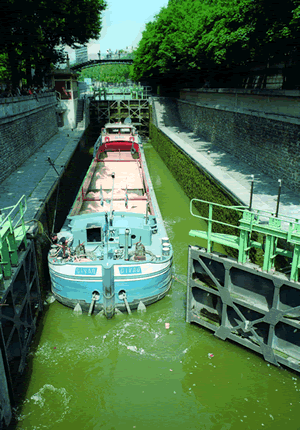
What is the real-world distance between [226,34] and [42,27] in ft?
46.5

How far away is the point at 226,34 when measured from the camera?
68.8 feet

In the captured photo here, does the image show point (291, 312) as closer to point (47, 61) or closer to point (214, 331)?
point (214, 331)

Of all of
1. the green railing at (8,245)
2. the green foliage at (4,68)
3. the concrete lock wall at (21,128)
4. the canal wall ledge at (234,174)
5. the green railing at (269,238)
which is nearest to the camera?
the green railing at (269,238)

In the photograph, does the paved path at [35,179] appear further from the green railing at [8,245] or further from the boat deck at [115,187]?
the green railing at [8,245]

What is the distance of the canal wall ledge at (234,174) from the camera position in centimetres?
1264

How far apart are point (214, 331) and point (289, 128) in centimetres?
950

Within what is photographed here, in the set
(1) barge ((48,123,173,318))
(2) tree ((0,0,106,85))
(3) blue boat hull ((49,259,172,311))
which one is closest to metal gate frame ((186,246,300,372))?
(3) blue boat hull ((49,259,172,311))

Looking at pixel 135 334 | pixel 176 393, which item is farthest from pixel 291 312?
pixel 135 334

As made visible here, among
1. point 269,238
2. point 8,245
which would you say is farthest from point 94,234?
point 269,238

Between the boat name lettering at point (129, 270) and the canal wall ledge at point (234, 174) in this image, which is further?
the canal wall ledge at point (234, 174)

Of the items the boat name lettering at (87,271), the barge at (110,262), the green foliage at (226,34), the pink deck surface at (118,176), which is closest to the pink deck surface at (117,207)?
the barge at (110,262)

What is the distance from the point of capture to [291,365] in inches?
309

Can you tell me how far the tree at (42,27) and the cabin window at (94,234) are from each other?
37.9ft

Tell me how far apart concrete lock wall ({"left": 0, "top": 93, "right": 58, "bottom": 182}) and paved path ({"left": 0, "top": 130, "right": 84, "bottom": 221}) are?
442 mm
